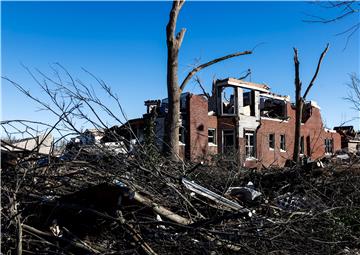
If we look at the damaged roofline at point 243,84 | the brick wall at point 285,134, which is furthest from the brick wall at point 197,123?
the brick wall at point 285,134

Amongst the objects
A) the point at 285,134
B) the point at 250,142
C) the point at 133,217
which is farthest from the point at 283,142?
the point at 133,217

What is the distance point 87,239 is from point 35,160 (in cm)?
116

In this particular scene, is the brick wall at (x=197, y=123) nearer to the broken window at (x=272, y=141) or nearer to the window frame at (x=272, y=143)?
the window frame at (x=272, y=143)

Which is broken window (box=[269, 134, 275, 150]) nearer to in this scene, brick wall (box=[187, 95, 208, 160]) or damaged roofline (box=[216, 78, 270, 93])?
Answer: damaged roofline (box=[216, 78, 270, 93])

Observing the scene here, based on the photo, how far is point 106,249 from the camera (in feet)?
12.8

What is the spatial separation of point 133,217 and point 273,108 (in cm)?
3050

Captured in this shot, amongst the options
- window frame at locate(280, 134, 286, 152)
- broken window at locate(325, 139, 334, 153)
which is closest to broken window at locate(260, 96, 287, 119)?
window frame at locate(280, 134, 286, 152)

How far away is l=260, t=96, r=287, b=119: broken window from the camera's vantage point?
1270 inches

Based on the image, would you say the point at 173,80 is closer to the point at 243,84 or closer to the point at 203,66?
the point at 203,66

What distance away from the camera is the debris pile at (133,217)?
153 inches

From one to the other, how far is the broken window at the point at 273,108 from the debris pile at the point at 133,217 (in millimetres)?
27426

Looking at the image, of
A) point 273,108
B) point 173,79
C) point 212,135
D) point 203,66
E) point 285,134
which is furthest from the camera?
point 273,108

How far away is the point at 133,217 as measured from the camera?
4141 millimetres

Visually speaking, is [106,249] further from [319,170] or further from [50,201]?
[319,170]
